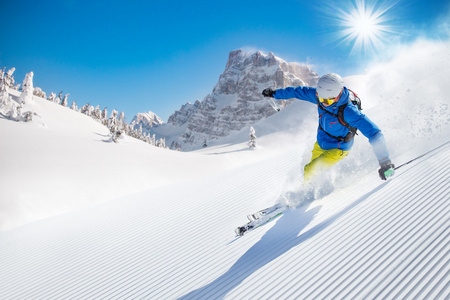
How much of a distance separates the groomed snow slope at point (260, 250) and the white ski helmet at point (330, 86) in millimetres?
1980

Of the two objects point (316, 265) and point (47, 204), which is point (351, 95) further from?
point (47, 204)

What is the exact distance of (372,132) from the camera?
405cm

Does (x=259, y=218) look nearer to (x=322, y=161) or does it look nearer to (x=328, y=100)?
(x=322, y=161)

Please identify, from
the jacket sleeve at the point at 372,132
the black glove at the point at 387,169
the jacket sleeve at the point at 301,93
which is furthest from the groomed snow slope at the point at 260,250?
the jacket sleeve at the point at 301,93

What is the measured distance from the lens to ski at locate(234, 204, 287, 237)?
4.52 meters

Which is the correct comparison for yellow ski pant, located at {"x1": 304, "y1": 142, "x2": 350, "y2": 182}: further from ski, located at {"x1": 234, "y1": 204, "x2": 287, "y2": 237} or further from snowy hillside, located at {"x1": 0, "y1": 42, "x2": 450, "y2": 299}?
ski, located at {"x1": 234, "y1": 204, "x2": 287, "y2": 237}

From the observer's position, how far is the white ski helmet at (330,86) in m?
4.29

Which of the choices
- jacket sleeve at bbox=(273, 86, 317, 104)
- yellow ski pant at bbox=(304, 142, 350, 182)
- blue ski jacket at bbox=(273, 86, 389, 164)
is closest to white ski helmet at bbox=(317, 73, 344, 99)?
blue ski jacket at bbox=(273, 86, 389, 164)

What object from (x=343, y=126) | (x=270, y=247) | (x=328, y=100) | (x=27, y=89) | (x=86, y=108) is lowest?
(x=270, y=247)

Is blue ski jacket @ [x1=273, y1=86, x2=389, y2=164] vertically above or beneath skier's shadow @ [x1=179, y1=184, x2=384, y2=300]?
above

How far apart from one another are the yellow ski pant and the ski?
1004mm

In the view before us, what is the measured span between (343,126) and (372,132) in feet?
2.33

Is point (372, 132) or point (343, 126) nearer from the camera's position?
point (372, 132)

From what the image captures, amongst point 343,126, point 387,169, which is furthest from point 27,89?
point 387,169
